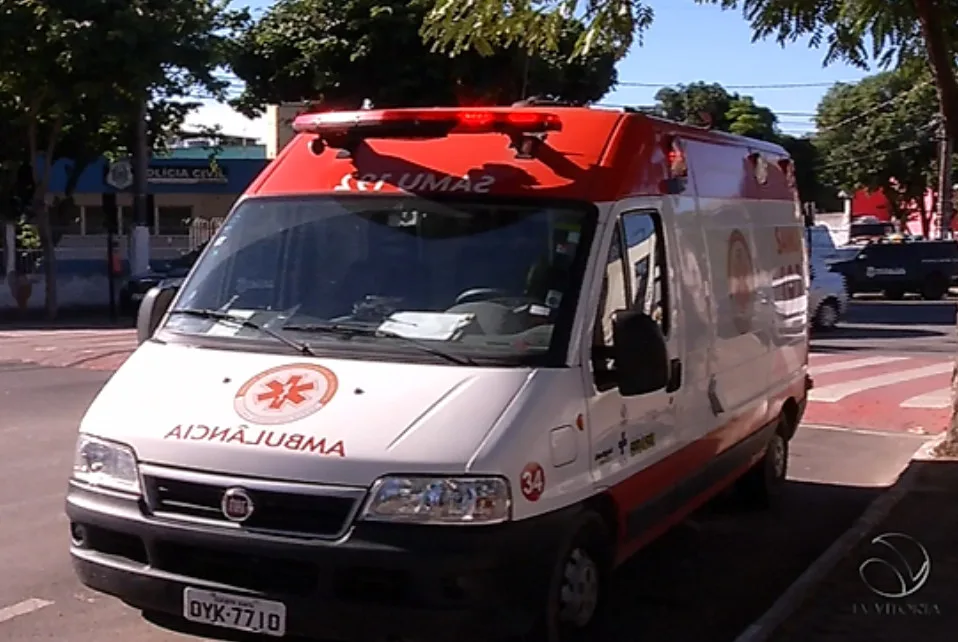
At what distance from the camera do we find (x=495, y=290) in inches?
227

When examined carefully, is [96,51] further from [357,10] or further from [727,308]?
[727,308]

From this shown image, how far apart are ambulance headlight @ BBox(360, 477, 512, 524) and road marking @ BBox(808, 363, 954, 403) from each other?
416 inches

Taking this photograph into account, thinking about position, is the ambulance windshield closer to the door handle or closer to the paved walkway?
the door handle

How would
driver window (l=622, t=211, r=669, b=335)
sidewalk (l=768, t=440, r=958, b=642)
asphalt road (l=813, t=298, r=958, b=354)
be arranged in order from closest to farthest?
sidewalk (l=768, t=440, r=958, b=642)
driver window (l=622, t=211, r=669, b=335)
asphalt road (l=813, t=298, r=958, b=354)

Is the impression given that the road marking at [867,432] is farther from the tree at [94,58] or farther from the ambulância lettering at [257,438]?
the tree at [94,58]

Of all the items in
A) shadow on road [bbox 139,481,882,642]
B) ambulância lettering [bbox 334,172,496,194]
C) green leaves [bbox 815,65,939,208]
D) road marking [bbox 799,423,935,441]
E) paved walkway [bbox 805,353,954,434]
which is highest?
green leaves [bbox 815,65,939,208]

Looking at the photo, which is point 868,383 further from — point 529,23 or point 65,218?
point 65,218

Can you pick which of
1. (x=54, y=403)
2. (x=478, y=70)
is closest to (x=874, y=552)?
(x=54, y=403)

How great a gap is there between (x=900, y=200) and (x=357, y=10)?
137ft

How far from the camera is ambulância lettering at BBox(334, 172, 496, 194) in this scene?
6023 mm

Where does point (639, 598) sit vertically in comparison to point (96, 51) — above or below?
below

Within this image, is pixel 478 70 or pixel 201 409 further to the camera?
pixel 478 70

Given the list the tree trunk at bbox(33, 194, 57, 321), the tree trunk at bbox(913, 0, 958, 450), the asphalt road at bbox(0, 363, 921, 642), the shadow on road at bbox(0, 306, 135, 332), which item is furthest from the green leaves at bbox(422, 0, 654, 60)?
the tree trunk at bbox(33, 194, 57, 321)

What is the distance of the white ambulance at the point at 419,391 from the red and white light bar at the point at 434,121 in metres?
0.01
